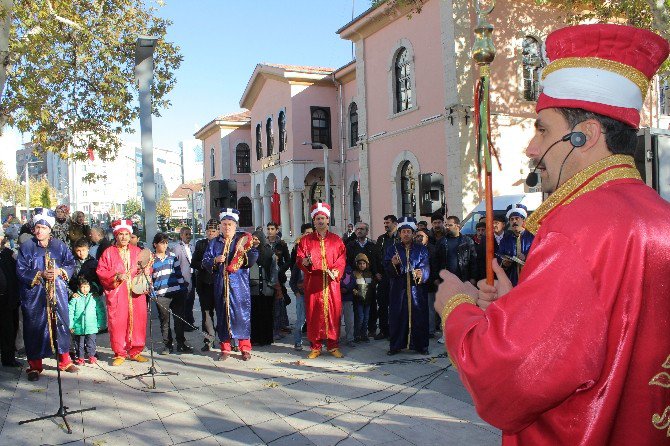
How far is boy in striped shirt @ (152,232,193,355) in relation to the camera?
28.5 ft

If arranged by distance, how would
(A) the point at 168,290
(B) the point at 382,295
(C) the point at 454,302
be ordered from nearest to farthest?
(C) the point at 454,302, (A) the point at 168,290, (B) the point at 382,295

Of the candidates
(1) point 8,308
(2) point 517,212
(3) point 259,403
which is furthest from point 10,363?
(2) point 517,212

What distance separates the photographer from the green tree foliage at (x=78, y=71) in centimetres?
1241

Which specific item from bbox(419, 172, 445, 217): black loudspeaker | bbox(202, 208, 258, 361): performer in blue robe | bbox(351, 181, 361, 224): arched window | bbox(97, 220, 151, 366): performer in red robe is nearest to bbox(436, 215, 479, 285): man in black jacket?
bbox(419, 172, 445, 217): black loudspeaker

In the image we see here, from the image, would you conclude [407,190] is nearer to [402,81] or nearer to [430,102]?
[430,102]

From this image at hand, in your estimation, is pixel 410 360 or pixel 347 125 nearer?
pixel 410 360

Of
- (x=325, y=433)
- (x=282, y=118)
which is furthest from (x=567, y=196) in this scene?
(x=282, y=118)

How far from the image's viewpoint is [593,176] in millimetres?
1682

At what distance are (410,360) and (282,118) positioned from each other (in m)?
25.2

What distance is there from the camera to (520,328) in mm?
1439

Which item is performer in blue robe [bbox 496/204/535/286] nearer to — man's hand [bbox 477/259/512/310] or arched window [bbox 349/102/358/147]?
man's hand [bbox 477/259/512/310]

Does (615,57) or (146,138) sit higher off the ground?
(146,138)

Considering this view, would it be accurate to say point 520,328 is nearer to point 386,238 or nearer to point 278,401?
point 278,401

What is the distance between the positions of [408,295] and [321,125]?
2257 centimetres
